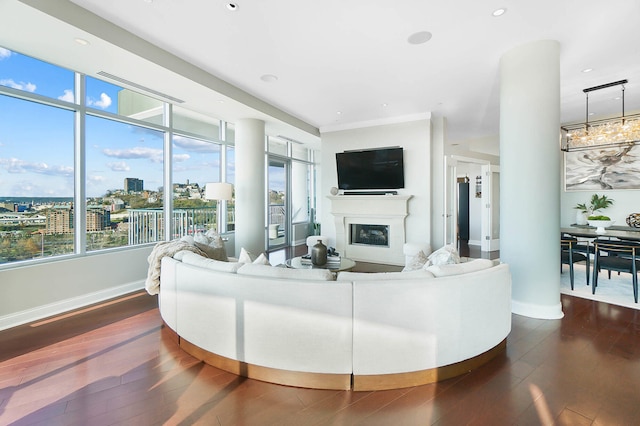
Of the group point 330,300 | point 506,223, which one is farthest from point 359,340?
point 506,223

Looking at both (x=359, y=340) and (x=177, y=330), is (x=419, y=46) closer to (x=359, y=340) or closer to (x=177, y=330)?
(x=359, y=340)

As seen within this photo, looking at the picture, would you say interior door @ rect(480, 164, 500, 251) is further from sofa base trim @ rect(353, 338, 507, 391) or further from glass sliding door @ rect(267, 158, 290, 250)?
sofa base trim @ rect(353, 338, 507, 391)

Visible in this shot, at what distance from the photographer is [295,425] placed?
170cm

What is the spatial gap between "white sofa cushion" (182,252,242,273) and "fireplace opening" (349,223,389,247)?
4308mm

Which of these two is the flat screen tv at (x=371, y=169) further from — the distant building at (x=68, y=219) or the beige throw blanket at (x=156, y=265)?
the distant building at (x=68, y=219)

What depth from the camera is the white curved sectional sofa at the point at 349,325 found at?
2.00m

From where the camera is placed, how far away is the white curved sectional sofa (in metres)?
2.00

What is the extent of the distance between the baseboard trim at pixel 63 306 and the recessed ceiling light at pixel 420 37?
16.2 ft

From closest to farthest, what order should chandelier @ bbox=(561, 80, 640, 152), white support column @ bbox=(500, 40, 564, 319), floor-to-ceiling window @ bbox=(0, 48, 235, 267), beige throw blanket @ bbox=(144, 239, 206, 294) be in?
1. beige throw blanket @ bbox=(144, 239, 206, 294)
2. white support column @ bbox=(500, 40, 564, 319)
3. floor-to-ceiling window @ bbox=(0, 48, 235, 267)
4. chandelier @ bbox=(561, 80, 640, 152)

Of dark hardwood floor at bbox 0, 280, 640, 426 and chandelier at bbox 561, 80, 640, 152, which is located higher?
chandelier at bbox 561, 80, 640, 152

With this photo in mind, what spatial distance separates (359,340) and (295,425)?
0.63 meters

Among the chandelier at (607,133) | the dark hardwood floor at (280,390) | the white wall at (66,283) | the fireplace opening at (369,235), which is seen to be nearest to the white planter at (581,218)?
the chandelier at (607,133)

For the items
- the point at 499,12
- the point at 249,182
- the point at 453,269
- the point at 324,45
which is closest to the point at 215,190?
the point at 249,182

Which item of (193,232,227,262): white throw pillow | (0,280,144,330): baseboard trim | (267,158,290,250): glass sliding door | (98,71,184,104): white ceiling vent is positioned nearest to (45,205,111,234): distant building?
(0,280,144,330): baseboard trim
